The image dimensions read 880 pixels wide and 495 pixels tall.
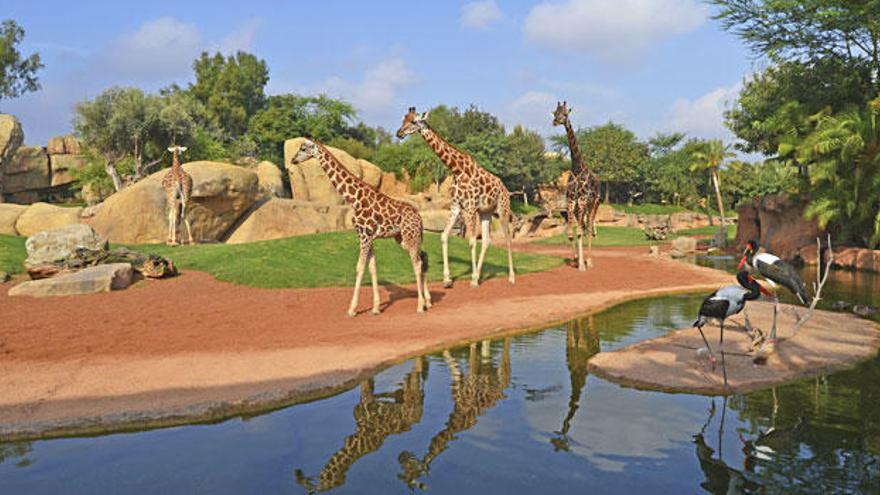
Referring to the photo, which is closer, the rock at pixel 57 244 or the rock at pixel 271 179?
the rock at pixel 57 244

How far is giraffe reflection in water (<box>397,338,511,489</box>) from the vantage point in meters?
6.13

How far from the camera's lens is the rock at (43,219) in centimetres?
2858

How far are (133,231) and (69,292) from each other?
1264 centimetres

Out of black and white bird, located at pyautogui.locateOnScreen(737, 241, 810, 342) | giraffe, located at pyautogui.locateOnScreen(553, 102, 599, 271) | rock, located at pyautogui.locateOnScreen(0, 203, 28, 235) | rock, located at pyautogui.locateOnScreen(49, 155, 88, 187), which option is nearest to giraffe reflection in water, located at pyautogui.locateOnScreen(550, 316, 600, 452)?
black and white bird, located at pyautogui.locateOnScreen(737, 241, 810, 342)

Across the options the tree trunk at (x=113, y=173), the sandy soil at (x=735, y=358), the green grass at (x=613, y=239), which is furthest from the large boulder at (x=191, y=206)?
the sandy soil at (x=735, y=358)

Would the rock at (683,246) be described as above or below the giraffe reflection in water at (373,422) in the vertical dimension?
above

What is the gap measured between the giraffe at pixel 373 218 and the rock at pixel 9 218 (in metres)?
22.3

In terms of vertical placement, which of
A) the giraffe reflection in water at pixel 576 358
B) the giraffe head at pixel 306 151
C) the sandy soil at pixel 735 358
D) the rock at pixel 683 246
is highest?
the giraffe head at pixel 306 151

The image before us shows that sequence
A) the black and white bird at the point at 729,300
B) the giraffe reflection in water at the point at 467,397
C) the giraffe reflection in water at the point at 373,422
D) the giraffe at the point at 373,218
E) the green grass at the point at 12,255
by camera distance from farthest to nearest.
Result: the green grass at the point at 12,255 < the giraffe at the point at 373,218 < the black and white bird at the point at 729,300 < the giraffe reflection in water at the point at 467,397 < the giraffe reflection in water at the point at 373,422

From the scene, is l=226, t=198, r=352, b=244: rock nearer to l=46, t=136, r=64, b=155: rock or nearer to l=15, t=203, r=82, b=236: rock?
l=15, t=203, r=82, b=236: rock

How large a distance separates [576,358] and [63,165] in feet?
163

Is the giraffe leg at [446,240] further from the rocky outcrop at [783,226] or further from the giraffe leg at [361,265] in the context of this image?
the rocky outcrop at [783,226]

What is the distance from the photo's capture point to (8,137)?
125 feet

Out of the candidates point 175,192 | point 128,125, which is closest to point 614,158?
point 128,125
